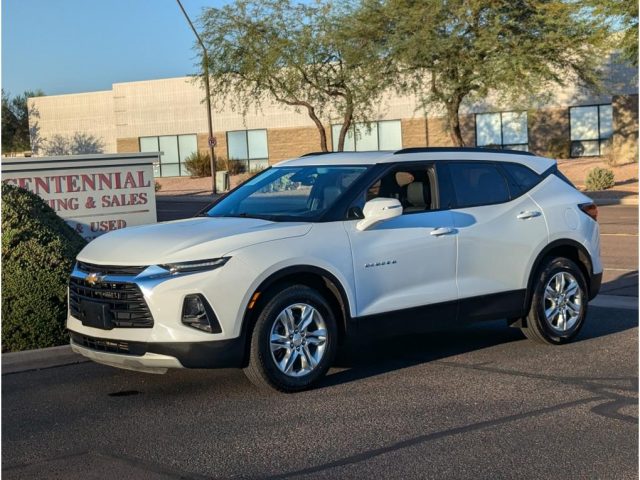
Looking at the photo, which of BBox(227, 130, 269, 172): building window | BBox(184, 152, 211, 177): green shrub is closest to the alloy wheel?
BBox(184, 152, 211, 177): green shrub

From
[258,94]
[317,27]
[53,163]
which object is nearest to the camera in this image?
[53,163]

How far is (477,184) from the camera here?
8.66 m

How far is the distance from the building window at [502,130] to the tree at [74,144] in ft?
90.5

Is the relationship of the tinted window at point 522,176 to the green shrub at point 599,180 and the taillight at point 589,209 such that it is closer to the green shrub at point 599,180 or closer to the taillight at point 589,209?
the taillight at point 589,209

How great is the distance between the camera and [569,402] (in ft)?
22.4

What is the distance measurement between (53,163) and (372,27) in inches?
923

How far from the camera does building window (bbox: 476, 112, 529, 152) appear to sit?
50.0m

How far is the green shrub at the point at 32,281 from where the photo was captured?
8656 mm

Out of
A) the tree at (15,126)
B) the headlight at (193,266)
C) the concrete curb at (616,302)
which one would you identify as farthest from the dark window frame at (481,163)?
the tree at (15,126)

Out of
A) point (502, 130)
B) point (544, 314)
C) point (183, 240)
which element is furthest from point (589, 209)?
point (502, 130)

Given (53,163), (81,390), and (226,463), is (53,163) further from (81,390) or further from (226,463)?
(226,463)

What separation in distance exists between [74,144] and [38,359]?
6155 cm

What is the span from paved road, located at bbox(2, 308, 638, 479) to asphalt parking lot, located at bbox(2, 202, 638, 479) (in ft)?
0.04

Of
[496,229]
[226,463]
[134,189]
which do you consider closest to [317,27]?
[134,189]
